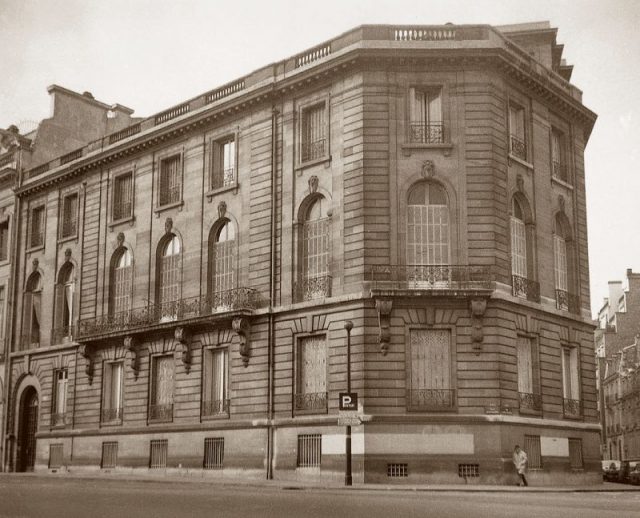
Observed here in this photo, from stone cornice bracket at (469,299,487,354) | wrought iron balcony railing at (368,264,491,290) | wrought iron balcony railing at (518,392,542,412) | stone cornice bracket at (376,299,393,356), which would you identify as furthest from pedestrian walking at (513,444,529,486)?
wrought iron balcony railing at (368,264,491,290)

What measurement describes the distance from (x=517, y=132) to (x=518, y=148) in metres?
0.70

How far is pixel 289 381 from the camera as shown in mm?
32344

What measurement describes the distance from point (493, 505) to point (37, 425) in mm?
30753

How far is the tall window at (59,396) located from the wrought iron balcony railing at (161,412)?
21.1ft

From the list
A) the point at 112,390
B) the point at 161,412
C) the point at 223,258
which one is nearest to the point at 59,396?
the point at 112,390

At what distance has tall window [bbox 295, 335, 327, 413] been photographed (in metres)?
31.6

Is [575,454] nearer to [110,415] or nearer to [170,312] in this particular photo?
[170,312]

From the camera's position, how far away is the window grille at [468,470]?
29.1m

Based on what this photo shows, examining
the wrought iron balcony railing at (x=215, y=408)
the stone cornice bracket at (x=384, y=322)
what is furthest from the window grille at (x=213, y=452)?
the stone cornice bracket at (x=384, y=322)

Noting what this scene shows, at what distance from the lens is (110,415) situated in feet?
128

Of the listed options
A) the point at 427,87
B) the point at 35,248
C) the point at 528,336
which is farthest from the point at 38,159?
the point at 528,336

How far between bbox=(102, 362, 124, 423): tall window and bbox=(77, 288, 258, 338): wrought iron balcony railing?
1.63 m

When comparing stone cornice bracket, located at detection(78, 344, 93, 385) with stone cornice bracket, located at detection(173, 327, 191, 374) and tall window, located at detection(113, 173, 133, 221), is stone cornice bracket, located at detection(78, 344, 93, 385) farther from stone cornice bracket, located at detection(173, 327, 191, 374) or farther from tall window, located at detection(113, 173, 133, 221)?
stone cornice bracket, located at detection(173, 327, 191, 374)

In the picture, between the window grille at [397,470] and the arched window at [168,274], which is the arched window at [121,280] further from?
the window grille at [397,470]
